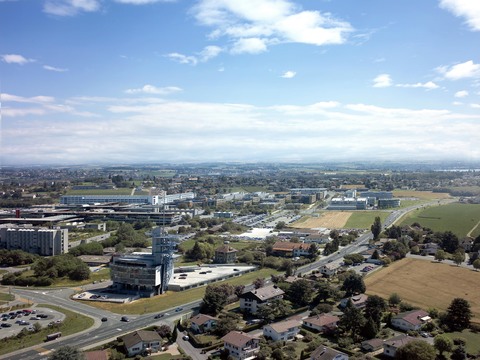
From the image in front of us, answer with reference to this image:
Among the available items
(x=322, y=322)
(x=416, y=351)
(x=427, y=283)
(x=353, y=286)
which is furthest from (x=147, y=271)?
(x=427, y=283)

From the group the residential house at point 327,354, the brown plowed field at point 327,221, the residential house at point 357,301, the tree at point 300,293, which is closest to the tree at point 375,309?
the residential house at point 357,301

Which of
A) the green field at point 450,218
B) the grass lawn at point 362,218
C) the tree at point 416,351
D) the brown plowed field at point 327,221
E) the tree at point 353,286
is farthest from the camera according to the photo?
the grass lawn at point 362,218

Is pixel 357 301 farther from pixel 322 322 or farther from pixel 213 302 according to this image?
pixel 213 302

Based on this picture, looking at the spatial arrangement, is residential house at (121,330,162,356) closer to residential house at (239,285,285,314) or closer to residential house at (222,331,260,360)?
residential house at (222,331,260,360)

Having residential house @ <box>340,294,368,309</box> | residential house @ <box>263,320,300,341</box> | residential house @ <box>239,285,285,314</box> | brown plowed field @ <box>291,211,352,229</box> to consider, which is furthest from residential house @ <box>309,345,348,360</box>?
brown plowed field @ <box>291,211,352,229</box>

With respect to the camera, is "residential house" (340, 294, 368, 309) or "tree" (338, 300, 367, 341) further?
"residential house" (340, 294, 368, 309)

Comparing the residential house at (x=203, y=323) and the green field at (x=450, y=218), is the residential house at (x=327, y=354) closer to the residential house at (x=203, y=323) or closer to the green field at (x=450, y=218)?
the residential house at (x=203, y=323)
